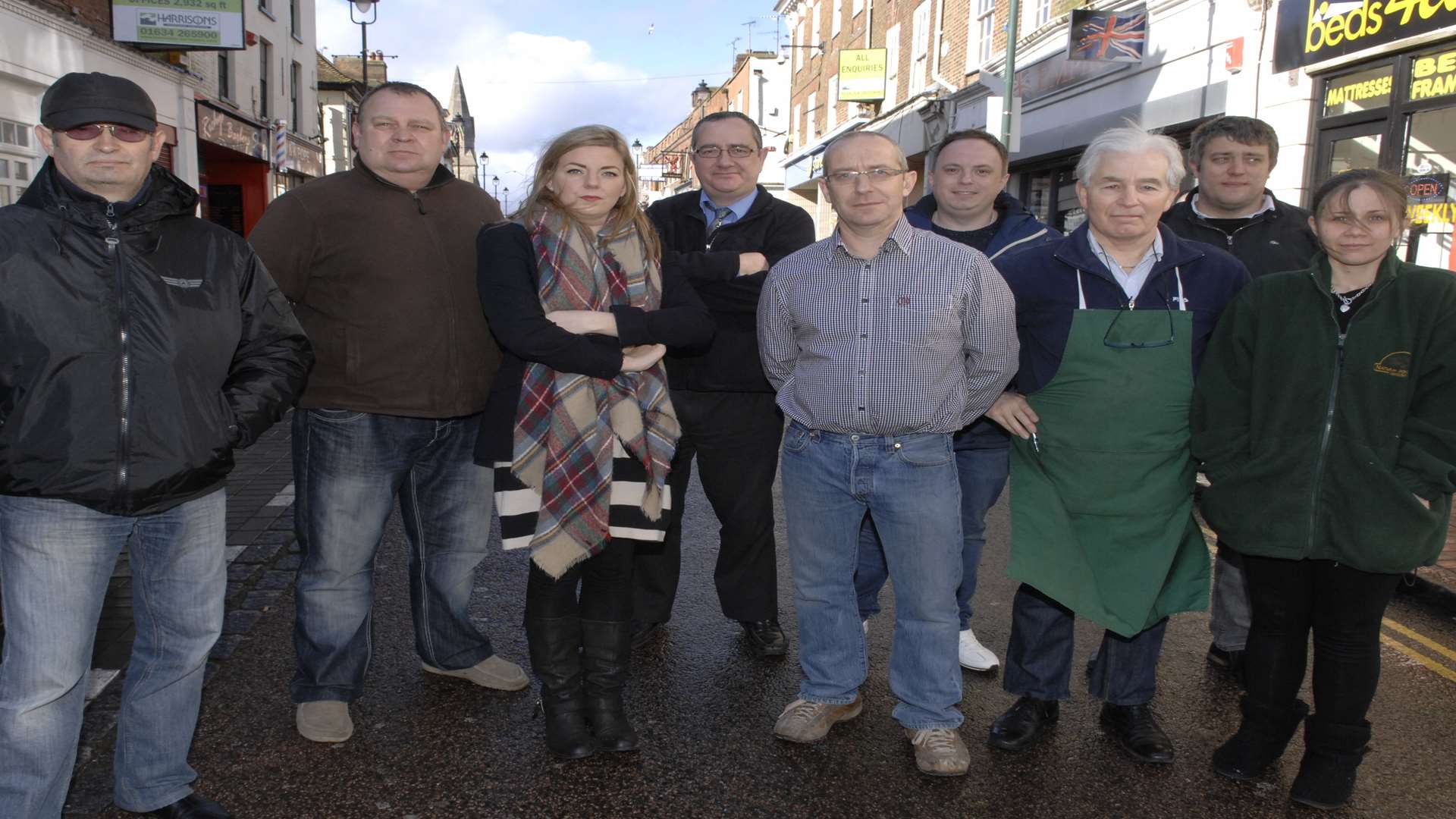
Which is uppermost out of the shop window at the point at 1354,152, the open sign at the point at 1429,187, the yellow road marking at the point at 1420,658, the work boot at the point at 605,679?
the shop window at the point at 1354,152

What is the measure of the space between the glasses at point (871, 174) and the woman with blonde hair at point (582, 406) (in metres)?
0.61

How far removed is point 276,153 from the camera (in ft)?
84.7

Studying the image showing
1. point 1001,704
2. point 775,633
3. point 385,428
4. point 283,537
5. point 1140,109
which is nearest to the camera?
point 385,428

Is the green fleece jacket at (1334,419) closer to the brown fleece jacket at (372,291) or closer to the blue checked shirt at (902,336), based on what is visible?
the blue checked shirt at (902,336)

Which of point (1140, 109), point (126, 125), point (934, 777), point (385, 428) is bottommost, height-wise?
point (934, 777)

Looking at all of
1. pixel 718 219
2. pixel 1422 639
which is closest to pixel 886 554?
pixel 718 219

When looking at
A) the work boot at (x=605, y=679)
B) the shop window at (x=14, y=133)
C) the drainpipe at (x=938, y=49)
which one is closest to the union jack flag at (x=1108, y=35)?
the drainpipe at (x=938, y=49)

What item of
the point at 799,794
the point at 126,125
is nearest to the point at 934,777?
the point at 799,794

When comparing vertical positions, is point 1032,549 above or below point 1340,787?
above

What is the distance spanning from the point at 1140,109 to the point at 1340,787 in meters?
13.1

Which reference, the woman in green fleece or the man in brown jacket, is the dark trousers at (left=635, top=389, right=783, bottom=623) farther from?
the woman in green fleece

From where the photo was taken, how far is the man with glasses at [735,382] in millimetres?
4094

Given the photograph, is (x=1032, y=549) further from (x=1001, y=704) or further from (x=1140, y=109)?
(x=1140, y=109)

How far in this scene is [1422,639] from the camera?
4.55 meters
